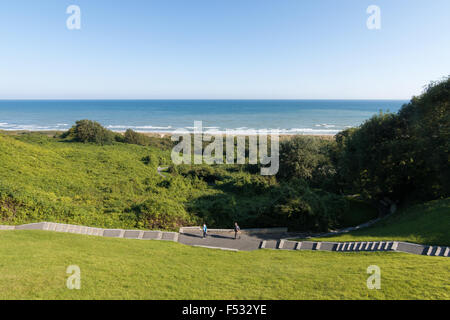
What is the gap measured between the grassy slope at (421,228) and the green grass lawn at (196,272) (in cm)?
242

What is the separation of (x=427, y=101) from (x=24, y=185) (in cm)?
3370

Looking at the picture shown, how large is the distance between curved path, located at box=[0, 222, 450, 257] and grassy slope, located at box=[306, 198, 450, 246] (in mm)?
1079

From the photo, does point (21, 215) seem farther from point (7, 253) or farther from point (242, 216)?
point (242, 216)

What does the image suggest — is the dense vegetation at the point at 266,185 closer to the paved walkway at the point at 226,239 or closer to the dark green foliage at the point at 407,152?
the dark green foliage at the point at 407,152

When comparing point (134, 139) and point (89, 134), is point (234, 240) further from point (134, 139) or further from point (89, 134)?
point (134, 139)

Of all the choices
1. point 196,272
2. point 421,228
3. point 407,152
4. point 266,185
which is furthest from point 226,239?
point 407,152

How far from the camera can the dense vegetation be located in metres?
19.2

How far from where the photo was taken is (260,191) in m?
29.1

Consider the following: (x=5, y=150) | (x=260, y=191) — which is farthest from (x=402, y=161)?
(x=5, y=150)

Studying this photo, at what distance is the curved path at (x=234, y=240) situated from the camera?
14.0 meters

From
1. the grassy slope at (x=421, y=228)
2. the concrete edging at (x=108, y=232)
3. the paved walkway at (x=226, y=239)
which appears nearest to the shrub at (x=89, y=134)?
the concrete edging at (x=108, y=232)

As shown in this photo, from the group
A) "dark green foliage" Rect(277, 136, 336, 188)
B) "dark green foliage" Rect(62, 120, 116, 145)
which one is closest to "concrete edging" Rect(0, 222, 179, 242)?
"dark green foliage" Rect(277, 136, 336, 188)

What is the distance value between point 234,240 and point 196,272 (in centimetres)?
757

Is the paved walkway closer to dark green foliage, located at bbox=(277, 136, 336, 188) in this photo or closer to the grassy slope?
the grassy slope
